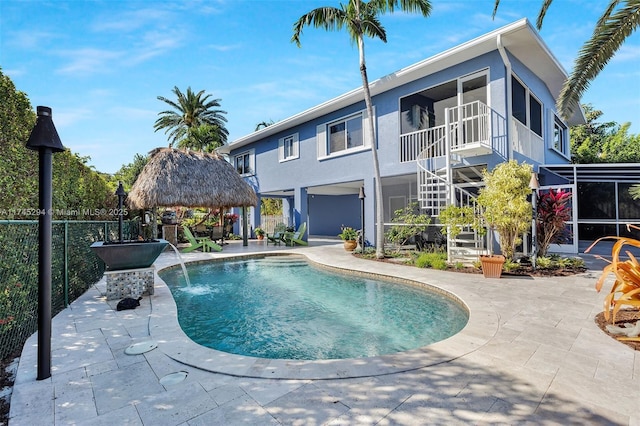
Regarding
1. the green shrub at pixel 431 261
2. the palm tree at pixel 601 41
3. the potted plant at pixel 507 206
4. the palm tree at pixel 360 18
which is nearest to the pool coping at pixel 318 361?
the potted plant at pixel 507 206

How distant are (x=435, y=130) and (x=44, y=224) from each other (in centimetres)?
1031

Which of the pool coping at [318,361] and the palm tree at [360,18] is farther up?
the palm tree at [360,18]

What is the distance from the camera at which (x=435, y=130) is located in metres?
10.2

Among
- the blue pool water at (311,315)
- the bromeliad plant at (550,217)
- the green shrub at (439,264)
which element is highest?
the bromeliad plant at (550,217)

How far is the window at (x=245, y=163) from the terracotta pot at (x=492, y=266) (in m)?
14.2

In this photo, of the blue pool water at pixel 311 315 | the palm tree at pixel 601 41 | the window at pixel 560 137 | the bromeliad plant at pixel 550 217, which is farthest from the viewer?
the window at pixel 560 137

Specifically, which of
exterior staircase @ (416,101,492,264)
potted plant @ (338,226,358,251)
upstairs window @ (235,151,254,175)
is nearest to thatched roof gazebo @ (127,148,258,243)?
upstairs window @ (235,151,254,175)

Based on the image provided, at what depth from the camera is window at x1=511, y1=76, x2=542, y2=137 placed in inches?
384

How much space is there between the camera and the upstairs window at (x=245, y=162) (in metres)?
18.1

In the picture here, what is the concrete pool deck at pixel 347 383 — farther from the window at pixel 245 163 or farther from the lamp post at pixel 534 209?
the window at pixel 245 163

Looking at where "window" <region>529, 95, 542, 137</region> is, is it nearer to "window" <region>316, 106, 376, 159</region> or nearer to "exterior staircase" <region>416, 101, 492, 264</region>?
"exterior staircase" <region>416, 101, 492, 264</region>

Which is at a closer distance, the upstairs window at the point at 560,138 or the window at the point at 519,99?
the window at the point at 519,99

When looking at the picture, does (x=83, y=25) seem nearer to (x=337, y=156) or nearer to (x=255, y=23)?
(x=255, y=23)

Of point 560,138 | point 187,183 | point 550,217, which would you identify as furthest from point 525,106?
point 187,183
